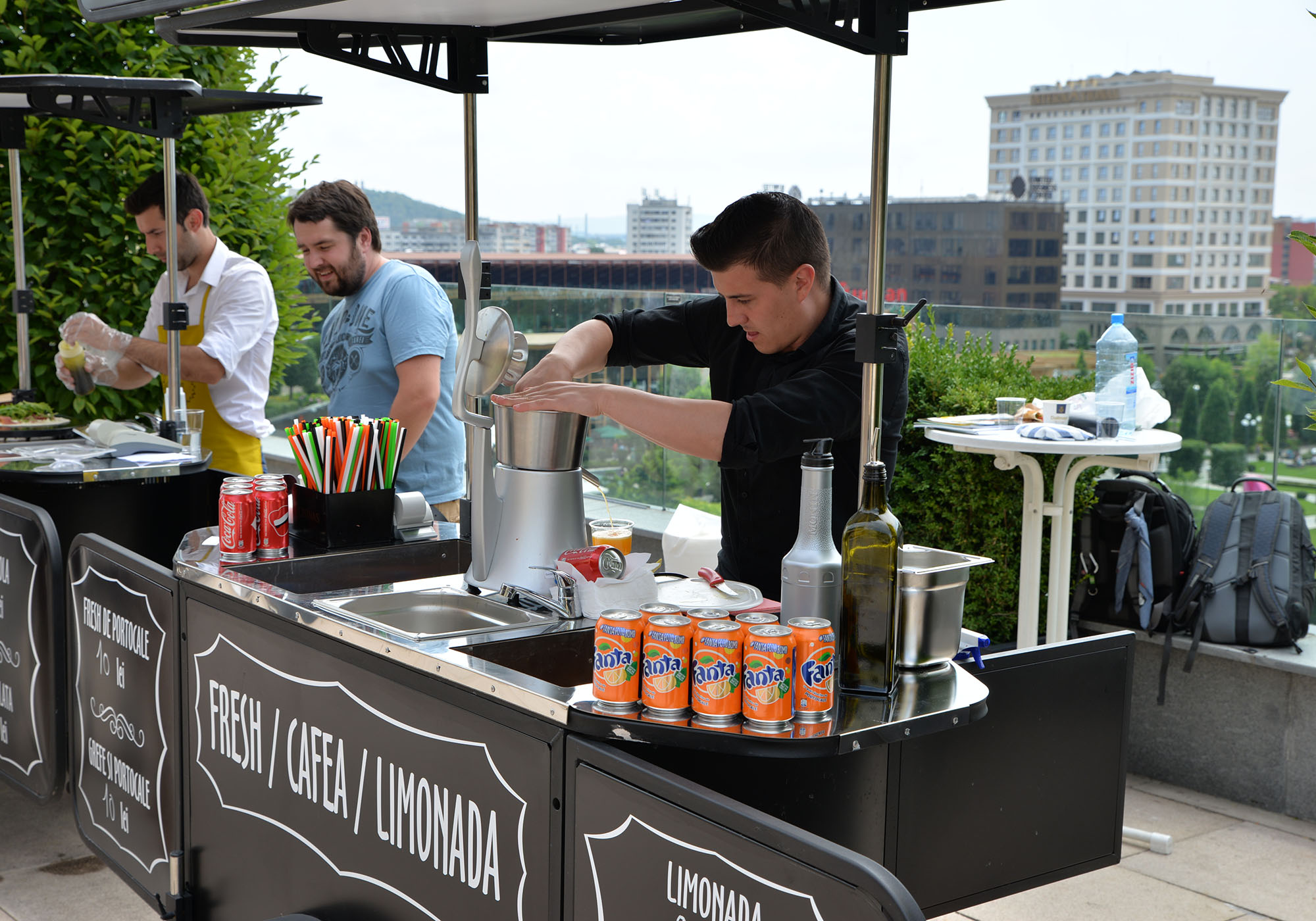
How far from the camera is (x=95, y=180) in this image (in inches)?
207

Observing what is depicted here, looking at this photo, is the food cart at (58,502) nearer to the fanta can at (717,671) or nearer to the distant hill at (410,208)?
the fanta can at (717,671)

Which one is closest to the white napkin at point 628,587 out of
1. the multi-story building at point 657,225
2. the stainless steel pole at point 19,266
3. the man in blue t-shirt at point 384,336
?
the man in blue t-shirt at point 384,336

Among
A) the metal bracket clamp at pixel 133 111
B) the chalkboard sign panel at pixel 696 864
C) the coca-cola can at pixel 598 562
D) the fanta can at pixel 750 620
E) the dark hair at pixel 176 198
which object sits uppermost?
the metal bracket clamp at pixel 133 111

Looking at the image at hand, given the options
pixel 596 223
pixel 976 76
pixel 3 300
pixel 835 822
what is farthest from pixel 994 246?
pixel 835 822

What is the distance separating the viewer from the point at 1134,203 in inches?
513

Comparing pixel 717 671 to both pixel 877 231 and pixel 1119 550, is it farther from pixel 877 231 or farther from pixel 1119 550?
pixel 1119 550

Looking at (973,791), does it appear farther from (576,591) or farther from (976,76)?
(976,76)

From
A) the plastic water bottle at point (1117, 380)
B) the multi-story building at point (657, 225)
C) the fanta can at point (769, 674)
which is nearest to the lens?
the fanta can at point (769, 674)

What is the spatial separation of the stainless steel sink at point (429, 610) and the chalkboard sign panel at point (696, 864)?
707 mm

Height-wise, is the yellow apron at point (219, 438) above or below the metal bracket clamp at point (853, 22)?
below

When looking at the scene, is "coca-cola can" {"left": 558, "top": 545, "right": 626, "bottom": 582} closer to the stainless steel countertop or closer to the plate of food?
the stainless steel countertop

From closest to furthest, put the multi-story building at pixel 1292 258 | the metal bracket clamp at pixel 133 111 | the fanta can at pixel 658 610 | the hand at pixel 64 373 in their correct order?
the fanta can at pixel 658 610 → the multi-story building at pixel 1292 258 → the metal bracket clamp at pixel 133 111 → the hand at pixel 64 373

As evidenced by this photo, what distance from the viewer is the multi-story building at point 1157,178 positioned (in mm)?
11578

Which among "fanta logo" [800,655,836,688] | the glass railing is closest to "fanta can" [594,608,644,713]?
"fanta logo" [800,655,836,688]
